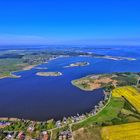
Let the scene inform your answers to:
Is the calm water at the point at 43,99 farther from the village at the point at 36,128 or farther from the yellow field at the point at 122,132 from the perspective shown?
the yellow field at the point at 122,132

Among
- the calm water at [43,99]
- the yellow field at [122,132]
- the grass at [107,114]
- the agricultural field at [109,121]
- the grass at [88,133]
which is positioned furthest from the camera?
the calm water at [43,99]

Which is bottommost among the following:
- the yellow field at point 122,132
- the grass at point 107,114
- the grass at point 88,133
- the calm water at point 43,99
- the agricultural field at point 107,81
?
the agricultural field at point 107,81

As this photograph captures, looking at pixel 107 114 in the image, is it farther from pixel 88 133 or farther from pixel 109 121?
pixel 88 133

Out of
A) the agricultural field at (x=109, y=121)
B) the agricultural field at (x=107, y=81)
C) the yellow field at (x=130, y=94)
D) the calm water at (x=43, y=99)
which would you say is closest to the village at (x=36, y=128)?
the agricultural field at (x=109, y=121)

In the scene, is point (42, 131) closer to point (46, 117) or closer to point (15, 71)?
point (46, 117)

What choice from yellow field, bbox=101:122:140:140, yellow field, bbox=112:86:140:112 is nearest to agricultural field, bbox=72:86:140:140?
yellow field, bbox=101:122:140:140

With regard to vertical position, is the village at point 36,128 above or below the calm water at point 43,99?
above

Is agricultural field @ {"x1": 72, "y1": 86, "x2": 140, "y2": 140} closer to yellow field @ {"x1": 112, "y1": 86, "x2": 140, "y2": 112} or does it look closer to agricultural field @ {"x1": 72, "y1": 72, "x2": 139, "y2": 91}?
yellow field @ {"x1": 112, "y1": 86, "x2": 140, "y2": 112}
